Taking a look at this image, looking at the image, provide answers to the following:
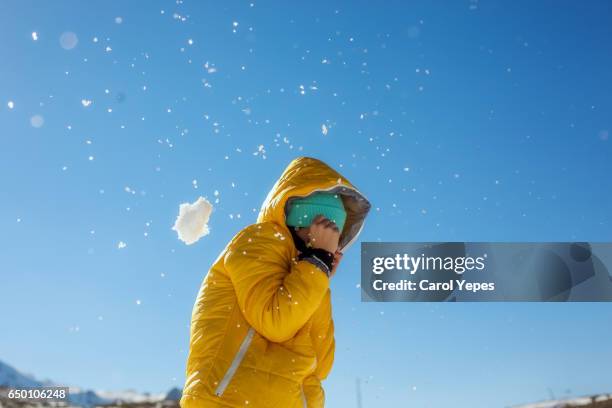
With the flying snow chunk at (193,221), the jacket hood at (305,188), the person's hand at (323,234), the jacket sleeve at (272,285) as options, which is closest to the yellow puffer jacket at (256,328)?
the jacket sleeve at (272,285)

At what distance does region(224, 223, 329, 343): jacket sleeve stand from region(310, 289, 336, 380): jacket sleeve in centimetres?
46

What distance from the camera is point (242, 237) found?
3.30 meters

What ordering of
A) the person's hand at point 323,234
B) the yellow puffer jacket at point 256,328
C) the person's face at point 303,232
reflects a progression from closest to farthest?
1. the yellow puffer jacket at point 256,328
2. the person's hand at point 323,234
3. the person's face at point 303,232

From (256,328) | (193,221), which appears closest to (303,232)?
(256,328)

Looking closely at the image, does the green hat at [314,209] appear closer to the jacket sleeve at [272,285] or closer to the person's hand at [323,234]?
the person's hand at [323,234]

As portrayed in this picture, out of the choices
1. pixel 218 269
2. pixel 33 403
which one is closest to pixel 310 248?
pixel 218 269

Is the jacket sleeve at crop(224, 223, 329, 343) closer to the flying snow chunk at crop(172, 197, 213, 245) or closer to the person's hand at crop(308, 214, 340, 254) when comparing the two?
the person's hand at crop(308, 214, 340, 254)

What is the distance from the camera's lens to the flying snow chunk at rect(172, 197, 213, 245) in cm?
529

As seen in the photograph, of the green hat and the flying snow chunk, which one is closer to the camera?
the green hat

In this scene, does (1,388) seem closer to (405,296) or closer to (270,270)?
(405,296)

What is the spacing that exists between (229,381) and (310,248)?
2.84 ft

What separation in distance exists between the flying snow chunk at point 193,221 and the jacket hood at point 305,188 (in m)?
1.55

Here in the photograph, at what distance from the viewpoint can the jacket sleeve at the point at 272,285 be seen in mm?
3000

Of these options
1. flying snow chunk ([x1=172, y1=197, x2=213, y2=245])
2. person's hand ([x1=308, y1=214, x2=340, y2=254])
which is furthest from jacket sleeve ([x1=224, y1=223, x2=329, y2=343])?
flying snow chunk ([x1=172, y1=197, x2=213, y2=245])
